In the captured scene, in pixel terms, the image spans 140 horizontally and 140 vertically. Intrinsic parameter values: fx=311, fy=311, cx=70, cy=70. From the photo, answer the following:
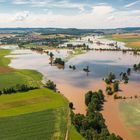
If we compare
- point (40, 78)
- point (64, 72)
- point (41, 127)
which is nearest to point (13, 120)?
point (41, 127)

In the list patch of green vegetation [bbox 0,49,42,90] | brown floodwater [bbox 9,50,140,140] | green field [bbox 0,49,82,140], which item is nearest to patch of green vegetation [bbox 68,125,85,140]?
green field [bbox 0,49,82,140]

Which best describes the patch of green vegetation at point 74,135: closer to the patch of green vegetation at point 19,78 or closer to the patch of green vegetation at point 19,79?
the patch of green vegetation at point 19,79

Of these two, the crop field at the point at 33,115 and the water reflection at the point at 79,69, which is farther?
the water reflection at the point at 79,69

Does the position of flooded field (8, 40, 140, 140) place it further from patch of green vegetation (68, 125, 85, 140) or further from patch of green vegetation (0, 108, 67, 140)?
patch of green vegetation (0, 108, 67, 140)

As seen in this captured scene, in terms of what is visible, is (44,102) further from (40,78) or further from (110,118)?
(40,78)

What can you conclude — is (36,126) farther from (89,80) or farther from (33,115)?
(89,80)

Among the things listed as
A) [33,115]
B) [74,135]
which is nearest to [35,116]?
[33,115]

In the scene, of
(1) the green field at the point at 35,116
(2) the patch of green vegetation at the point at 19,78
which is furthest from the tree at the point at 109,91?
(2) the patch of green vegetation at the point at 19,78
